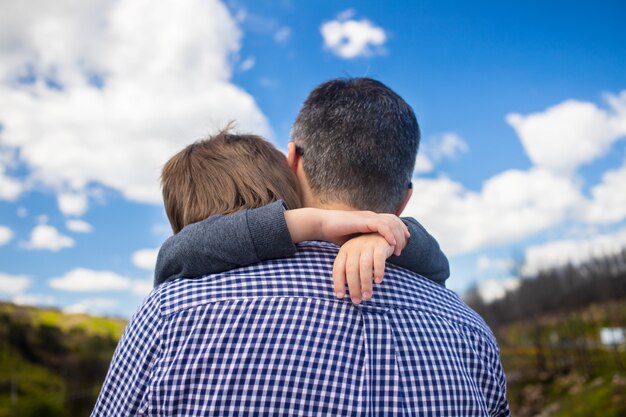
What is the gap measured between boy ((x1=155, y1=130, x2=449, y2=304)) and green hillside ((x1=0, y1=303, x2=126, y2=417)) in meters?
27.6

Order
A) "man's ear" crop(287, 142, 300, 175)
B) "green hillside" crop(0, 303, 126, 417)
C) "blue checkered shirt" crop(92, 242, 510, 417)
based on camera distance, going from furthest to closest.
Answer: "green hillside" crop(0, 303, 126, 417), "man's ear" crop(287, 142, 300, 175), "blue checkered shirt" crop(92, 242, 510, 417)

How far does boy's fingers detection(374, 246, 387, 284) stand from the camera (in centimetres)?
128

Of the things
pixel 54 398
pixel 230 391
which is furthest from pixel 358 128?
pixel 54 398

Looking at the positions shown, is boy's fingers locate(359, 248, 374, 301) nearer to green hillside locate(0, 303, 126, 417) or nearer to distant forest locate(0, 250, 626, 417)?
distant forest locate(0, 250, 626, 417)

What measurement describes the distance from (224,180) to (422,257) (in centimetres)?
64

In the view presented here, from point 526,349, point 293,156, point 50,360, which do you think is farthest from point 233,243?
point 50,360

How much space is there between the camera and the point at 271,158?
1746 mm

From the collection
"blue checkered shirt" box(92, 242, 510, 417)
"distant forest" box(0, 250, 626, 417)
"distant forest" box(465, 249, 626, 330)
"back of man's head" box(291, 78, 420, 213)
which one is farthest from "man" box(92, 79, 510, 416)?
"distant forest" box(465, 249, 626, 330)

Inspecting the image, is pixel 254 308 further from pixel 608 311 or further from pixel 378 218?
pixel 608 311

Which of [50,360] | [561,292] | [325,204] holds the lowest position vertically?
[325,204]

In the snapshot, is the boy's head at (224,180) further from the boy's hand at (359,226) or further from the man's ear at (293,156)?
the boy's hand at (359,226)

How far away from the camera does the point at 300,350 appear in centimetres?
121

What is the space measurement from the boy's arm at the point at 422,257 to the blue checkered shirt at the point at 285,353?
0.15 meters

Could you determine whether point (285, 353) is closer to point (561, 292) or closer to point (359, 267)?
point (359, 267)
